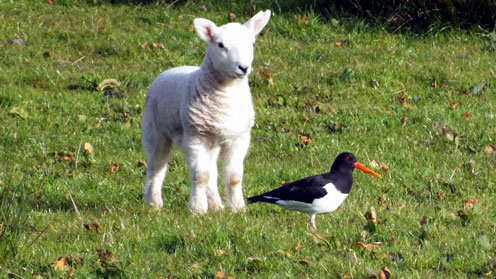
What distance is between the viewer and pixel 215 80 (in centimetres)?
740

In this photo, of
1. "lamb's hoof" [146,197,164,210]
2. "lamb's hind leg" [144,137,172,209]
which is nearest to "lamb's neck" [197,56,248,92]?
"lamb's hind leg" [144,137,172,209]

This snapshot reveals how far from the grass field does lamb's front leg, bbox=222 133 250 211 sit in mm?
203

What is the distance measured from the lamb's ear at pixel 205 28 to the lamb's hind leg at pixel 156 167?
1185 millimetres

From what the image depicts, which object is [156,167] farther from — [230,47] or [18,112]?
[18,112]

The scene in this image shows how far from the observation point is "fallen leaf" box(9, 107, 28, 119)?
11.0 meters

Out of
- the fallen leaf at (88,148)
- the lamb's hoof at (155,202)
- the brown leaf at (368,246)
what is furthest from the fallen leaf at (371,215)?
the fallen leaf at (88,148)

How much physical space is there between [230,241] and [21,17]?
9289 mm

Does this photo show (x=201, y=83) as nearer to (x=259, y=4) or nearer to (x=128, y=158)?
(x=128, y=158)

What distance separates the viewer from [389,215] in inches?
283

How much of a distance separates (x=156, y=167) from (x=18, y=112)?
3590 mm

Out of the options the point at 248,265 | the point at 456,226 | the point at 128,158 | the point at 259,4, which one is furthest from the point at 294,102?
the point at 248,265

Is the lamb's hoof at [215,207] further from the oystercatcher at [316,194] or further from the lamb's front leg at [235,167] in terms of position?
the oystercatcher at [316,194]

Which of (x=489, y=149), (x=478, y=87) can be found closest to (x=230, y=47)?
(x=489, y=149)

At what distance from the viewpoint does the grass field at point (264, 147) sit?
6.18 meters
